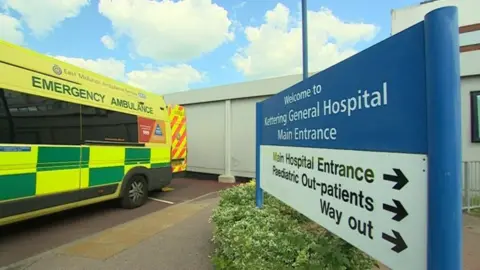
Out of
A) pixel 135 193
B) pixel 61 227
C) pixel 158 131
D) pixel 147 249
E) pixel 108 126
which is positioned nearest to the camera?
pixel 147 249

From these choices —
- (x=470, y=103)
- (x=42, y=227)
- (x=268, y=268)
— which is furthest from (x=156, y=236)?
(x=470, y=103)

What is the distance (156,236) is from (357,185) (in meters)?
3.86

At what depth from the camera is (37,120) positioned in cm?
498

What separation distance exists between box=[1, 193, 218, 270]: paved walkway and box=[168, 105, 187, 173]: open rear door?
3696 millimetres

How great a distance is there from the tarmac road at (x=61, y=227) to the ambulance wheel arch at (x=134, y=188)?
0.53 ft

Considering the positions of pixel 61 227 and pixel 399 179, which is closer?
pixel 399 179

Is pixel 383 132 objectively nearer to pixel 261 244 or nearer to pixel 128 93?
pixel 261 244

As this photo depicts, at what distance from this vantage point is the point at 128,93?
720 cm

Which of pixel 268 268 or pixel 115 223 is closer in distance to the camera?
pixel 268 268

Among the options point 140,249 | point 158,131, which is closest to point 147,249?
point 140,249

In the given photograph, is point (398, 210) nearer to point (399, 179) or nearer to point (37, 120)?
point (399, 179)

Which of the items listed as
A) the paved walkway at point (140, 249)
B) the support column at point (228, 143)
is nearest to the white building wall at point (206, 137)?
the support column at point (228, 143)

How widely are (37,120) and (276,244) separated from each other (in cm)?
427

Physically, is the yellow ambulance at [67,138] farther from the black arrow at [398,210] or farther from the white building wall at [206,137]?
the black arrow at [398,210]
